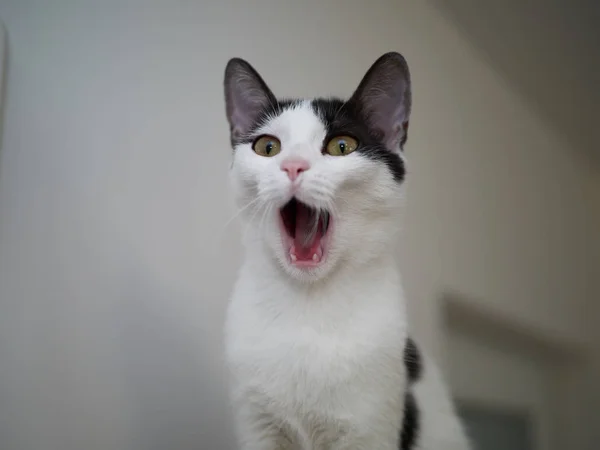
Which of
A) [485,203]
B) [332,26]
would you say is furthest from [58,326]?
[485,203]

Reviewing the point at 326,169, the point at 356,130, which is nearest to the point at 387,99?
the point at 356,130

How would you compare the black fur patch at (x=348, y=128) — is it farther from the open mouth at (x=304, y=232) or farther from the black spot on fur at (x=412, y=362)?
the black spot on fur at (x=412, y=362)

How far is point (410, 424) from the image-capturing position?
0.73m

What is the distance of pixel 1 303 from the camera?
73 centimetres

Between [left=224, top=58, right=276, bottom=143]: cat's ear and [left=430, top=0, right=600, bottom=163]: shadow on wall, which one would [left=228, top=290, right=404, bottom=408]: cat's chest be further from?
[left=430, top=0, right=600, bottom=163]: shadow on wall

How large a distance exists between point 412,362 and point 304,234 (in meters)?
0.29

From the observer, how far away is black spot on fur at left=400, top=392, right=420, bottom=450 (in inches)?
27.8

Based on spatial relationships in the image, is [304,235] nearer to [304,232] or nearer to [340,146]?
[304,232]

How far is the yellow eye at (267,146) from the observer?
79 centimetres

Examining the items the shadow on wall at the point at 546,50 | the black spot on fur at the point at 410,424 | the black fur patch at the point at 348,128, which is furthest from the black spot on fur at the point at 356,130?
the shadow on wall at the point at 546,50

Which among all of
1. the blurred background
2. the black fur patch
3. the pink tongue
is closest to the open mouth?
the pink tongue

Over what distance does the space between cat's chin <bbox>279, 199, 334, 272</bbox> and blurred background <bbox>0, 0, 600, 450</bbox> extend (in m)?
0.23

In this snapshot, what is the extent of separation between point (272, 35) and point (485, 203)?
2.12 feet

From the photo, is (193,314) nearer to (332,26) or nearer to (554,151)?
(332,26)
